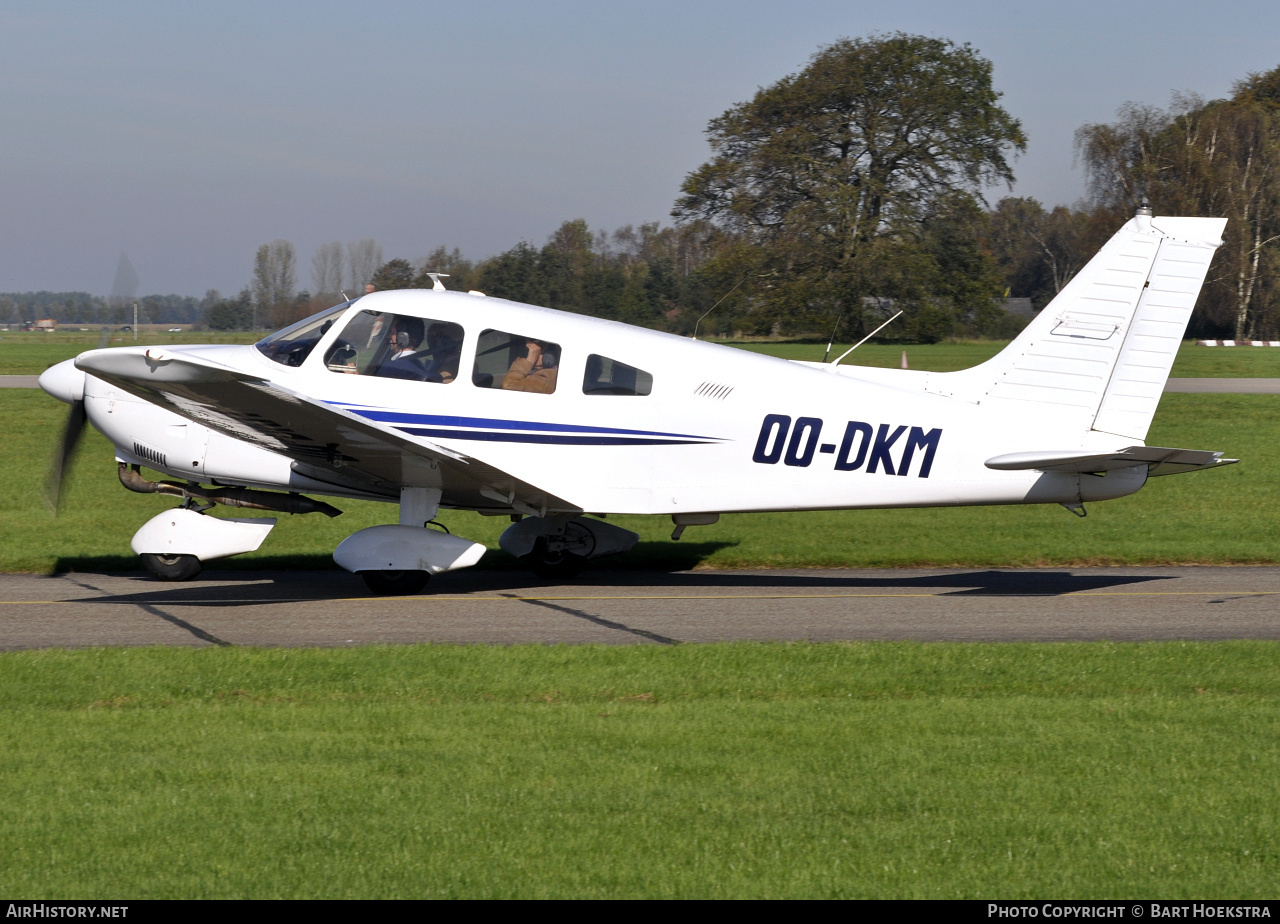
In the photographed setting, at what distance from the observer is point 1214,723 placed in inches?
241

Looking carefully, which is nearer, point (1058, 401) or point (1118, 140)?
point (1058, 401)

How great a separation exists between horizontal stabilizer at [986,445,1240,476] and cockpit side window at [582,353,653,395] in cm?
291

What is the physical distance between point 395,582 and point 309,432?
1.58 metres

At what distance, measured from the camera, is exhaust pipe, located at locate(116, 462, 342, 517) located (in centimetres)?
1094

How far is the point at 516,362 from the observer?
1020 cm

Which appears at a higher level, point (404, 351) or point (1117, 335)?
point (1117, 335)

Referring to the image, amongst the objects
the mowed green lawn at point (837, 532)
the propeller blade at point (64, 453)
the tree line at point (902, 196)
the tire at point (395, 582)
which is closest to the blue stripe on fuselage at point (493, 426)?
the tire at point (395, 582)

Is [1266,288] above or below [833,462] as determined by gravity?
above

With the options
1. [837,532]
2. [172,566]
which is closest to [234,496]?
[172,566]

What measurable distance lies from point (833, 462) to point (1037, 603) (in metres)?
2.05

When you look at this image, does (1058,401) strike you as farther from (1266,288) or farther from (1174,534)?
(1266,288)

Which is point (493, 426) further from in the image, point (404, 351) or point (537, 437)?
point (404, 351)

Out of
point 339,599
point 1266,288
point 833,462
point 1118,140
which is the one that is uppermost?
point 1118,140

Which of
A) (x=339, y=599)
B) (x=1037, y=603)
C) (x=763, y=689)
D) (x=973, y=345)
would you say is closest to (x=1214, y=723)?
(x=763, y=689)
